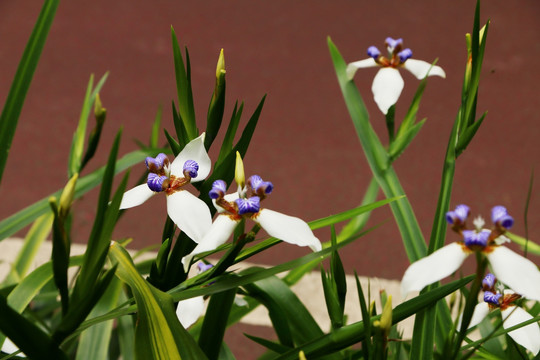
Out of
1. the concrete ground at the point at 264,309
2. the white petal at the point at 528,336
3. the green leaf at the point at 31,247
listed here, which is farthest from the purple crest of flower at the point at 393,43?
the concrete ground at the point at 264,309

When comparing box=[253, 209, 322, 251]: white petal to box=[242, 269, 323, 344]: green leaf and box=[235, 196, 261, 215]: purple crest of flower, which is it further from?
box=[242, 269, 323, 344]: green leaf

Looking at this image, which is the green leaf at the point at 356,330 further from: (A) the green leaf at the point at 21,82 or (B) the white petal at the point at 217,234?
(A) the green leaf at the point at 21,82

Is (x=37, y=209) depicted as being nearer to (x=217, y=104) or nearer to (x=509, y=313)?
(x=217, y=104)

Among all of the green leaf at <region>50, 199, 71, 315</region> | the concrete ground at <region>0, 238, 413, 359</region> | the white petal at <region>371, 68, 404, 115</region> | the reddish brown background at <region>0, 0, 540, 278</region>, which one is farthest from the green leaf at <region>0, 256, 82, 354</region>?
the reddish brown background at <region>0, 0, 540, 278</region>

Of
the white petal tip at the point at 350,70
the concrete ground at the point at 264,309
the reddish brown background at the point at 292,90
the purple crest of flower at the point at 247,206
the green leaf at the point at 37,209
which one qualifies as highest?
the reddish brown background at the point at 292,90

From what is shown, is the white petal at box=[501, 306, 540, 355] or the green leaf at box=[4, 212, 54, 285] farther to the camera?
the green leaf at box=[4, 212, 54, 285]

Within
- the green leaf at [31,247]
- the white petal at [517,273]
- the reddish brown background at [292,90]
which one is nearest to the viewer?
the white petal at [517,273]

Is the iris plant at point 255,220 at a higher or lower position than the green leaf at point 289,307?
lower

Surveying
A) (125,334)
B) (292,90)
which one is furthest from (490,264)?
(292,90)
